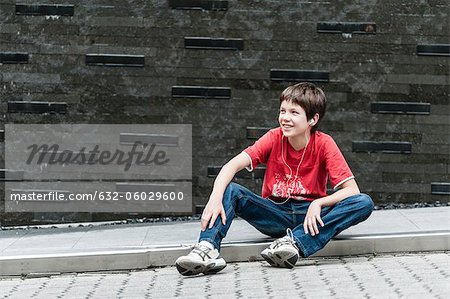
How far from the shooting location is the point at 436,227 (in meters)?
6.66

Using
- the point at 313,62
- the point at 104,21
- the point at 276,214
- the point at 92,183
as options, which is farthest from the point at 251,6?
the point at 276,214

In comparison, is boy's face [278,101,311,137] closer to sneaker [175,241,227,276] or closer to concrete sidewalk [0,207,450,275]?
concrete sidewalk [0,207,450,275]

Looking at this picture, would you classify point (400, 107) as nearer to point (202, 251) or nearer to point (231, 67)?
point (231, 67)

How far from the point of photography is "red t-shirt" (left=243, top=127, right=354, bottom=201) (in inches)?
243

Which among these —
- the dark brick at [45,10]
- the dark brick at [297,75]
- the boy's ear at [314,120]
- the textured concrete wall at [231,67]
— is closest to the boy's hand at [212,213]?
the boy's ear at [314,120]

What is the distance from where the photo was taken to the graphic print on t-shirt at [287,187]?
6176mm

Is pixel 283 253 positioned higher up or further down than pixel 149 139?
further down

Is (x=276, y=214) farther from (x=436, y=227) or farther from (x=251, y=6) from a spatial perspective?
(x=251, y=6)

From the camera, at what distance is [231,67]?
810cm

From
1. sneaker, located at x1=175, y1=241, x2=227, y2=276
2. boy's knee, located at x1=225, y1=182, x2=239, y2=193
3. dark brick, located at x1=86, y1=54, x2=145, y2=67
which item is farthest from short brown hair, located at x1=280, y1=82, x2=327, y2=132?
dark brick, located at x1=86, y1=54, x2=145, y2=67

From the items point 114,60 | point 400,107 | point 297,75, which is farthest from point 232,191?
point 400,107

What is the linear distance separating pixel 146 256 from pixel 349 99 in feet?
9.07

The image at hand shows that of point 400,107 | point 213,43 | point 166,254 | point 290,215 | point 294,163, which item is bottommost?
point 166,254

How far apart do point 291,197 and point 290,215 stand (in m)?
0.12
